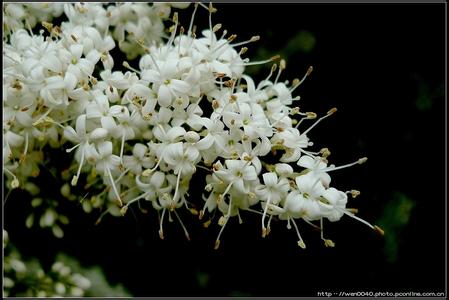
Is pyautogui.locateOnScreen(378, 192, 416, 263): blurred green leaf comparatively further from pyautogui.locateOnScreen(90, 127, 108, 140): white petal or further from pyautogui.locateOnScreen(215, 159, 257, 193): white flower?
Answer: pyautogui.locateOnScreen(90, 127, 108, 140): white petal

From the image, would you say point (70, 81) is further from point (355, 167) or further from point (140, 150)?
point (355, 167)

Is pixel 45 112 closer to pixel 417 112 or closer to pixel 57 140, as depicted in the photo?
pixel 57 140

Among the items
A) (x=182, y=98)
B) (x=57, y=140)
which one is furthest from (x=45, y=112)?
(x=182, y=98)

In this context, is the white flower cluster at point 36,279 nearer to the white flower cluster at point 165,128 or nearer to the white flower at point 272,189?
the white flower cluster at point 165,128

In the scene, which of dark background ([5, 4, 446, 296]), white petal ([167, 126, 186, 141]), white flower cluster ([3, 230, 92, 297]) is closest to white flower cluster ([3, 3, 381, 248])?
white petal ([167, 126, 186, 141])

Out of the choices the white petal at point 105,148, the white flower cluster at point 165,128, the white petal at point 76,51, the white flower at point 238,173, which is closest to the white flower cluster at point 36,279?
the white flower cluster at point 165,128
